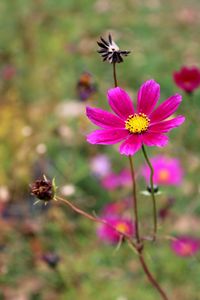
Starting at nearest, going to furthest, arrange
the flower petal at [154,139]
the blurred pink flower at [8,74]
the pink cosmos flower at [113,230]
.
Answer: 1. the flower petal at [154,139]
2. the pink cosmos flower at [113,230]
3. the blurred pink flower at [8,74]

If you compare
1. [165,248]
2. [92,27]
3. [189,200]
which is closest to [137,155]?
[189,200]

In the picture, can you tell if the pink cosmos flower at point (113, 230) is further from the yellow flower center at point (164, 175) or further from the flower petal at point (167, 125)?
the flower petal at point (167, 125)

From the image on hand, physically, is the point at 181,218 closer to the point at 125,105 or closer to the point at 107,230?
the point at 107,230

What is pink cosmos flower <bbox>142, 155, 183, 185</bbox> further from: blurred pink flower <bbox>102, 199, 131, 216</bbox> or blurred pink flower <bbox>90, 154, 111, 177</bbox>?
blurred pink flower <bbox>90, 154, 111, 177</bbox>

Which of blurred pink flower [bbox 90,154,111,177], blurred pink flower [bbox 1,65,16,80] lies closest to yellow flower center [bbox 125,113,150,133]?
blurred pink flower [bbox 90,154,111,177]

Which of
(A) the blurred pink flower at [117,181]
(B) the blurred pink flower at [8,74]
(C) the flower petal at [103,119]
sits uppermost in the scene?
(B) the blurred pink flower at [8,74]

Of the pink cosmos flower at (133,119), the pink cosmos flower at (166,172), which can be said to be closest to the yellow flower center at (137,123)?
the pink cosmos flower at (133,119)
